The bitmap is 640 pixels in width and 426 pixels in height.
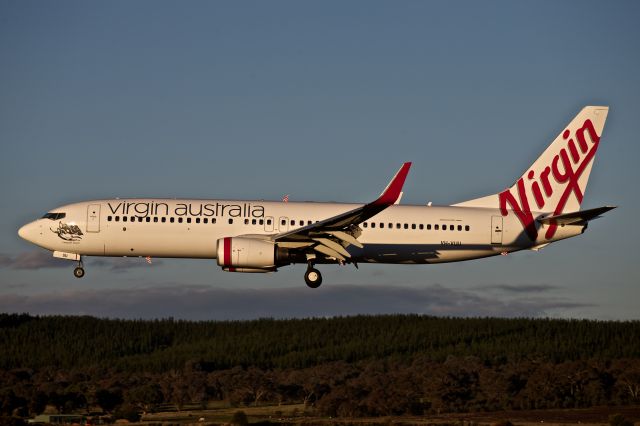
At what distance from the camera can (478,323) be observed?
110 m

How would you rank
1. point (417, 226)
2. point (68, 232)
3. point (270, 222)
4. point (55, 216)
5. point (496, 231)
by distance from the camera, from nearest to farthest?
point (270, 222)
point (68, 232)
point (417, 226)
point (55, 216)
point (496, 231)

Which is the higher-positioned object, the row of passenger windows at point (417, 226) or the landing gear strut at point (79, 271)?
the row of passenger windows at point (417, 226)

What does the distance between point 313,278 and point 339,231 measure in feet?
9.80

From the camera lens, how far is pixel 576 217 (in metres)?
56.8

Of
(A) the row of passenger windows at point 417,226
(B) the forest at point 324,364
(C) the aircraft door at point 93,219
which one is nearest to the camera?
(C) the aircraft door at point 93,219

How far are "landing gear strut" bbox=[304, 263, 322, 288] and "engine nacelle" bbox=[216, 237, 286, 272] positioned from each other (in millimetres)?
2266

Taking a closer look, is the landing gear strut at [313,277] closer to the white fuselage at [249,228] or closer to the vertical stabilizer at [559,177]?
the white fuselage at [249,228]

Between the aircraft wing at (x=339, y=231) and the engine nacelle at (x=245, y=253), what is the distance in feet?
2.63

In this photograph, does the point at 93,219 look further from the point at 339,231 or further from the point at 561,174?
the point at 561,174

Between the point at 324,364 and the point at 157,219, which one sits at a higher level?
the point at 157,219

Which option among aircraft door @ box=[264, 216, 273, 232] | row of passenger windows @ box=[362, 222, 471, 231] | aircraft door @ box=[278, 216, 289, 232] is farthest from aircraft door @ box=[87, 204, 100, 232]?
row of passenger windows @ box=[362, 222, 471, 231]

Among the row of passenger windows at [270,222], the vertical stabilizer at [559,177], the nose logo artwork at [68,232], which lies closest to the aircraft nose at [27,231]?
the nose logo artwork at [68,232]

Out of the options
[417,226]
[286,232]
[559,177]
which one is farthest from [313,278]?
[559,177]

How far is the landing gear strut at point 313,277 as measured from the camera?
2266 inches
